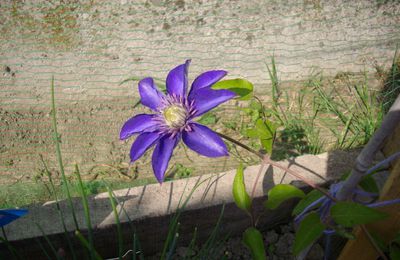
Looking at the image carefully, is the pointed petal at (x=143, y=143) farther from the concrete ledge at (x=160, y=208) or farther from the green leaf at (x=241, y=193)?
the concrete ledge at (x=160, y=208)

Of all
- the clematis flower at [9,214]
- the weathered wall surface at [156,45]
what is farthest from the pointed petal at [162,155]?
the weathered wall surface at [156,45]

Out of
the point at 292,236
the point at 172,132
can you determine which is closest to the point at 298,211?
the point at 172,132

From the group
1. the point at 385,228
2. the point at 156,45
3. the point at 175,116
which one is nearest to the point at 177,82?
the point at 175,116

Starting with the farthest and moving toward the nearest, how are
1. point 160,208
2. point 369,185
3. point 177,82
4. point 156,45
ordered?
point 156,45, point 160,208, point 369,185, point 177,82

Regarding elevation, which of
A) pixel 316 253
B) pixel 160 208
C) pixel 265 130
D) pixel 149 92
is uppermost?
pixel 149 92

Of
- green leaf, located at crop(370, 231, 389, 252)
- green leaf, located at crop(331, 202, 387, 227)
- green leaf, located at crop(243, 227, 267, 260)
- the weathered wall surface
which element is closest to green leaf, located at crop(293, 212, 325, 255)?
green leaf, located at crop(331, 202, 387, 227)

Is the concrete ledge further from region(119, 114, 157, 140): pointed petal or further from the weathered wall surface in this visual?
the weathered wall surface

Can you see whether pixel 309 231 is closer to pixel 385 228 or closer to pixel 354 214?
pixel 354 214

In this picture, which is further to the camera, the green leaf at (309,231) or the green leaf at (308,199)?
the green leaf at (308,199)
